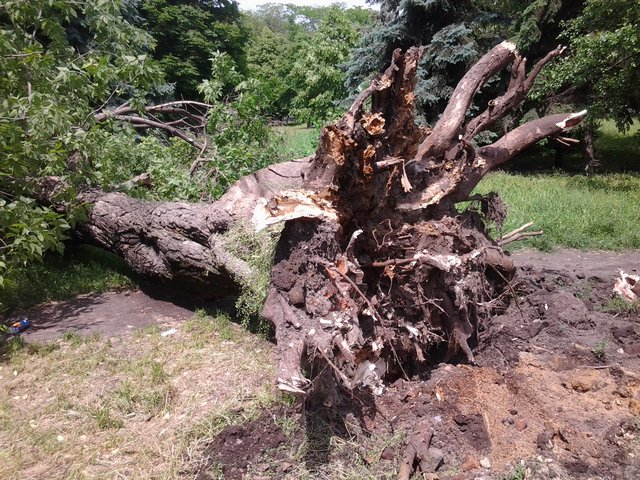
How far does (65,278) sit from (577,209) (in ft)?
23.0

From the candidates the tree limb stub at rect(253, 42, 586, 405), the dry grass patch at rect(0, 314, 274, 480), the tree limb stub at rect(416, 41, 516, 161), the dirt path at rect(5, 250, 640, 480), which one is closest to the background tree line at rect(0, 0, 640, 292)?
the dry grass patch at rect(0, 314, 274, 480)

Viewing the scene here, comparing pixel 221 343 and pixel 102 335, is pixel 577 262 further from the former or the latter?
pixel 102 335

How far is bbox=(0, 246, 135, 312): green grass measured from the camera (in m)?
4.97

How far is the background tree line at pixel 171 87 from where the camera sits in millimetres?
4191

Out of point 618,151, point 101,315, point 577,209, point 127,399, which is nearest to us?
point 127,399

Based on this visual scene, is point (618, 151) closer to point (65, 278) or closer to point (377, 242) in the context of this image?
point (377, 242)

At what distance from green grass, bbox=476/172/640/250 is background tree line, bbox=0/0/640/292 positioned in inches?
55.0

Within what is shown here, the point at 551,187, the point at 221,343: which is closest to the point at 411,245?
the point at 221,343

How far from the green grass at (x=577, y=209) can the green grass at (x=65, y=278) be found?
15.5 ft

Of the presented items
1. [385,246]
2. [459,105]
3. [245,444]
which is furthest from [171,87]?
[245,444]

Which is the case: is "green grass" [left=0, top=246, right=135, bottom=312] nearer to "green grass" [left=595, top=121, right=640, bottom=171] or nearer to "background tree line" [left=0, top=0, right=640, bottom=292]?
"background tree line" [left=0, top=0, right=640, bottom=292]

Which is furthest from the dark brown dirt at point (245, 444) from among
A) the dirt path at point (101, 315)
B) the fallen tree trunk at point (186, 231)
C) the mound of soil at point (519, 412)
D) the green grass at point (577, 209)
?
the green grass at point (577, 209)

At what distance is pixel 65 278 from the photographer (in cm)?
540

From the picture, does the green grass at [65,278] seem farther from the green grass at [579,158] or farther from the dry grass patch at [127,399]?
the green grass at [579,158]
